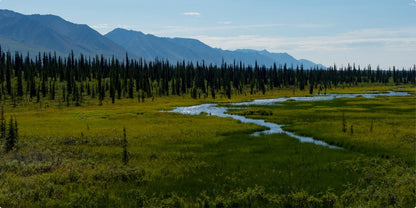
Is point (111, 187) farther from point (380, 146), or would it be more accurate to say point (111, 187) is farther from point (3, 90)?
point (3, 90)

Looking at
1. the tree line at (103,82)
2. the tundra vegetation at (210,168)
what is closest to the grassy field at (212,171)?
the tundra vegetation at (210,168)

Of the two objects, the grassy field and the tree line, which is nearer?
the grassy field

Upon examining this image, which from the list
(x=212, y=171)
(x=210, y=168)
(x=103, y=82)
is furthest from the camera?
(x=103, y=82)

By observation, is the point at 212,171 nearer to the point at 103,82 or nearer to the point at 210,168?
the point at 210,168

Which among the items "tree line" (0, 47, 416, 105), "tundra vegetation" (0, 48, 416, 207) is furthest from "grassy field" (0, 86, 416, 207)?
"tree line" (0, 47, 416, 105)

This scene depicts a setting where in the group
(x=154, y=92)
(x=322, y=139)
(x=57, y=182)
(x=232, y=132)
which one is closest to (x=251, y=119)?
(x=232, y=132)

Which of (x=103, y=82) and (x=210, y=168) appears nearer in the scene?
(x=210, y=168)

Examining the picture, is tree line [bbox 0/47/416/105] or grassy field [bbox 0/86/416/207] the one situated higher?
tree line [bbox 0/47/416/105]

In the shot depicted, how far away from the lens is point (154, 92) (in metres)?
145

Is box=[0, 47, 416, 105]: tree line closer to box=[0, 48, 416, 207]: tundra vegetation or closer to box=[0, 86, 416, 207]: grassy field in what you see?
box=[0, 48, 416, 207]: tundra vegetation

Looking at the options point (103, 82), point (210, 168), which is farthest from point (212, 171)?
point (103, 82)

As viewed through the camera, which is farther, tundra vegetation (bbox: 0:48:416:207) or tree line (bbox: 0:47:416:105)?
tree line (bbox: 0:47:416:105)

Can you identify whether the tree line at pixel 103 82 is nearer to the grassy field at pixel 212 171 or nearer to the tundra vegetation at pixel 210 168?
the tundra vegetation at pixel 210 168

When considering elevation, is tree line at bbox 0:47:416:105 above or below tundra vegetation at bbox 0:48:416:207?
above
